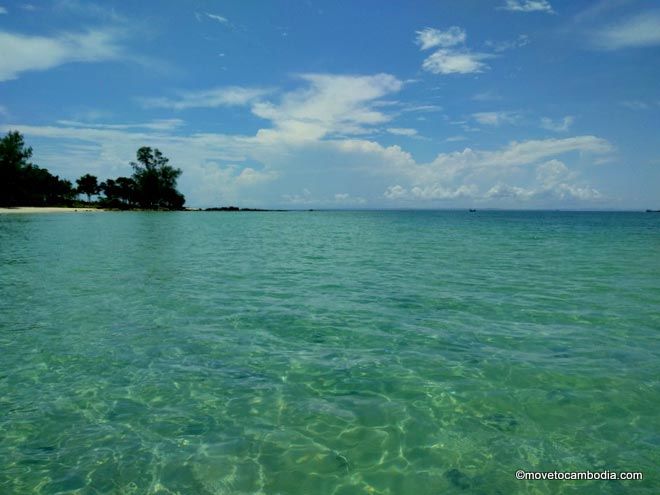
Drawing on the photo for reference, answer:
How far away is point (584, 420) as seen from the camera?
727 centimetres

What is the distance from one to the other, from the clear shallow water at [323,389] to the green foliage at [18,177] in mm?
116327

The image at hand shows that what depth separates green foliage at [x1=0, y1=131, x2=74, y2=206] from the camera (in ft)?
345

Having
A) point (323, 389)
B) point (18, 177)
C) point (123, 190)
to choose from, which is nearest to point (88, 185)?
point (123, 190)

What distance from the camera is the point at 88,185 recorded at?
15850 cm

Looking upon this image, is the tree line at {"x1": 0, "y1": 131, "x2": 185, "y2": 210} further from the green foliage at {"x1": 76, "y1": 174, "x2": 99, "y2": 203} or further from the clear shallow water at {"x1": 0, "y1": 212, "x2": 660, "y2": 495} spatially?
the clear shallow water at {"x1": 0, "y1": 212, "x2": 660, "y2": 495}

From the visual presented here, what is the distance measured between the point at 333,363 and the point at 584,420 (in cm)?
520

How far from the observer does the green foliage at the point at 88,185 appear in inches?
6171

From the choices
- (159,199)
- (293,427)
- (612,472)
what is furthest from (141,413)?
(159,199)

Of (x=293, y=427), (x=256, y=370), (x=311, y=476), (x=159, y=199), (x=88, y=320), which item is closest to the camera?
(x=311, y=476)

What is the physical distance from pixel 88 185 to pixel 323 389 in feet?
593

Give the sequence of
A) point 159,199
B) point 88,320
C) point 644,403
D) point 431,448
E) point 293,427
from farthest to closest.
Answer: point 159,199, point 88,320, point 644,403, point 293,427, point 431,448

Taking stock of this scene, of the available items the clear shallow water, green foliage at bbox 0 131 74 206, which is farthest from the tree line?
the clear shallow water

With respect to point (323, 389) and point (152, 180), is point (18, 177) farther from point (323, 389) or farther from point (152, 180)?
point (323, 389)

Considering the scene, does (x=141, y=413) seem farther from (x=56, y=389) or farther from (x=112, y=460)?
(x=56, y=389)
